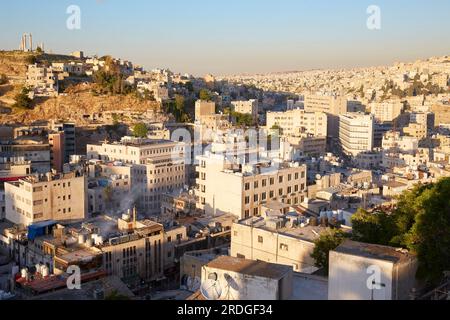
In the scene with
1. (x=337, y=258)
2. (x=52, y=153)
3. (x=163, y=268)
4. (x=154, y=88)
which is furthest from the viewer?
(x=154, y=88)

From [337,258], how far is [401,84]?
6472 cm

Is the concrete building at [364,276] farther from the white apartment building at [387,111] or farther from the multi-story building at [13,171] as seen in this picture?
the white apartment building at [387,111]

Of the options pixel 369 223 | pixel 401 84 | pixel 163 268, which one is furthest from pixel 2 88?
pixel 401 84

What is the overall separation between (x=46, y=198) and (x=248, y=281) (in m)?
10.7

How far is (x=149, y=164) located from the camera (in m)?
20.6

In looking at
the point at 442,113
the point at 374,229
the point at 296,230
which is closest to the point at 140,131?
the point at 296,230

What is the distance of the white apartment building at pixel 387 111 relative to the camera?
47.5m

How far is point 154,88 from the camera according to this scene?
39.2 metres

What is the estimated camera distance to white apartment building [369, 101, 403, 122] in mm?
47469

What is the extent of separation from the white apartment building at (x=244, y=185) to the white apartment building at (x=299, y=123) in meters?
17.4

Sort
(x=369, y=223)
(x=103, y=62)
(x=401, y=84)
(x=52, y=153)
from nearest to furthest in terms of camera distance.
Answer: (x=369, y=223) → (x=52, y=153) → (x=103, y=62) → (x=401, y=84)

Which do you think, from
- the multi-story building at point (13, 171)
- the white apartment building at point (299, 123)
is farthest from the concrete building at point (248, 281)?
the white apartment building at point (299, 123)

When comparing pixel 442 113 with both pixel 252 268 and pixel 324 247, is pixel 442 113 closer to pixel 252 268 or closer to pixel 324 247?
pixel 324 247
